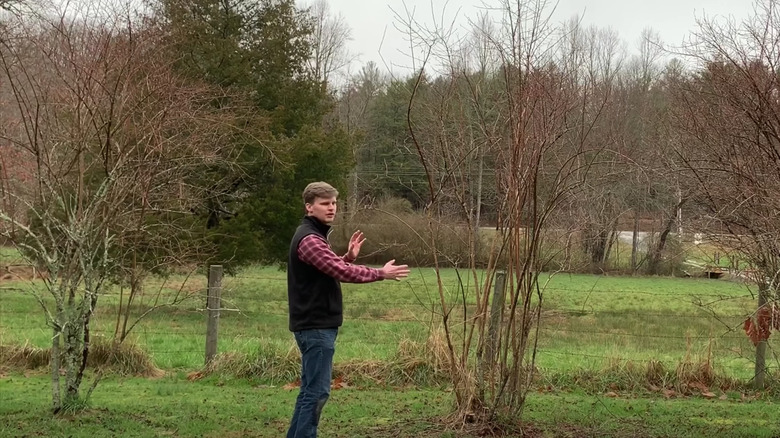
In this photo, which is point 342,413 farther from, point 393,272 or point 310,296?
point 393,272

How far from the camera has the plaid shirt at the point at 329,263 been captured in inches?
151

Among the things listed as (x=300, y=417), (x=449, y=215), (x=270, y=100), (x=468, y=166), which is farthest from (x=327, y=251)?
(x=270, y=100)

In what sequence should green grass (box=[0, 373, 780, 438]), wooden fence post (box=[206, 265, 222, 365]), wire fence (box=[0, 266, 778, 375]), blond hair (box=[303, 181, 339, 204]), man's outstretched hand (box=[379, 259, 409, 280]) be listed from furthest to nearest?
wire fence (box=[0, 266, 778, 375]) → wooden fence post (box=[206, 265, 222, 365]) → green grass (box=[0, 373, 780, 438]) → blond hair (box=[303, 181, 339, 204]) → man's outstretched hand (box=[379, 259, 409, 280])

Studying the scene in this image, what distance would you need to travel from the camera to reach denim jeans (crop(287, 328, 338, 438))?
3951mm

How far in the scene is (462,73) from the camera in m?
5.07

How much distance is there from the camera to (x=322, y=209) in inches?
160

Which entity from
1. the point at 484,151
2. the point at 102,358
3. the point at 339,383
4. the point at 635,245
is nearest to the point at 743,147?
the point at 484,151

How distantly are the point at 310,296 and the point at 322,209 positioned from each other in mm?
499

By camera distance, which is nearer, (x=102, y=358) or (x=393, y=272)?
(x=393, y=272)

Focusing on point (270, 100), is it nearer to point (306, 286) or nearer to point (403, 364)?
point (403, 364)

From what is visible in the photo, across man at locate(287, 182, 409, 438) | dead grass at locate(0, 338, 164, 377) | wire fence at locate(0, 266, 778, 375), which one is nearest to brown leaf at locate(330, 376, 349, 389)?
wire fence at locate(0, 266, 778, 375)

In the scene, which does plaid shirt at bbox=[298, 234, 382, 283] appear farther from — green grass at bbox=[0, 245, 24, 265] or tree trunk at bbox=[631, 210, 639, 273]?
tree trunk at bbox=[631, 210, 639, 273]

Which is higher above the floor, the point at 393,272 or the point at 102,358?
the point at 393,272

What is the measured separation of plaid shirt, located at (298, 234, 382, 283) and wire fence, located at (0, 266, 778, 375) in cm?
135
